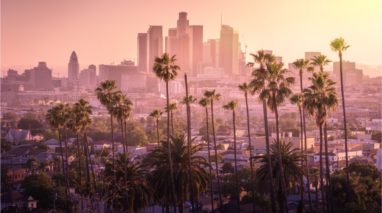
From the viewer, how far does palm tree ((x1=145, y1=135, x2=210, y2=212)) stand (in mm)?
28500

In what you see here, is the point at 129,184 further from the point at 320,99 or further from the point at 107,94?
the point at 320,99

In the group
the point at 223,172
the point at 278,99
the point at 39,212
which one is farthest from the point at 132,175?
the point at 223,172

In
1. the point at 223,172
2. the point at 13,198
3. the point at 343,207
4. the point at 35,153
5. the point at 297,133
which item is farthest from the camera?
the point at 297,133

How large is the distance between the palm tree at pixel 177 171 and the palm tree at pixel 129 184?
1.04 m

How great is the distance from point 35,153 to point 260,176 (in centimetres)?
5901

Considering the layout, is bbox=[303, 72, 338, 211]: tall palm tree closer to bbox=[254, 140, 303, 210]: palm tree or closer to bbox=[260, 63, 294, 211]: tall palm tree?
bbox=[260, 63, 294, 211]: tall palm tree

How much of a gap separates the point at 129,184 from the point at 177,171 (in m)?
2.89

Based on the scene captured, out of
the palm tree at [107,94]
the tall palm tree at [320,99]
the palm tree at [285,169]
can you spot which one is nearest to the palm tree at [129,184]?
the palm tree at [107,94]

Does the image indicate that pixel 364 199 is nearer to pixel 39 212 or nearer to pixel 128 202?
pixel 128 202

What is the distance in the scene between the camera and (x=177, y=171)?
28.6 m

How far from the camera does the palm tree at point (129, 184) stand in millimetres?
29375

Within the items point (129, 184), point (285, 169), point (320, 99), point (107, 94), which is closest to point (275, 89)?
point (320, 99)

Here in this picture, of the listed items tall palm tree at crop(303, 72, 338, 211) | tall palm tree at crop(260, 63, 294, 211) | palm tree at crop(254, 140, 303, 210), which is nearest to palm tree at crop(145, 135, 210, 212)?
palm tree at crop(254, 140, 303, 210)

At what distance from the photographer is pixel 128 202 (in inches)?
1156
